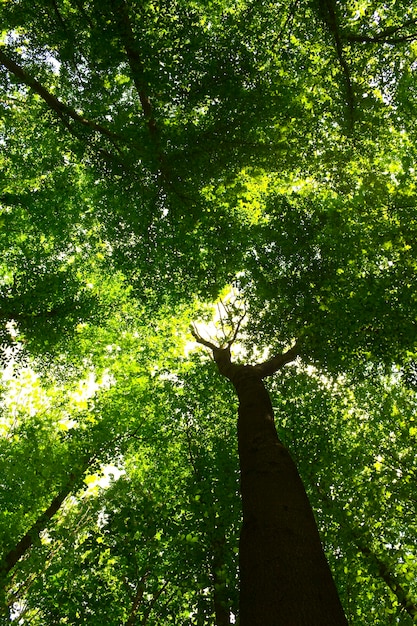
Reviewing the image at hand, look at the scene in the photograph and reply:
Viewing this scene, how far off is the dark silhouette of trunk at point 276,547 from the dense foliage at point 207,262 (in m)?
2.37

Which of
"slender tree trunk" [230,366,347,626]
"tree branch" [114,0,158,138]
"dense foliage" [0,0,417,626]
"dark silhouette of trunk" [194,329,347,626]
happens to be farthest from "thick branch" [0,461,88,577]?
"tree branch" [114,0,158,138]

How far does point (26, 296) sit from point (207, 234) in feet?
22.2

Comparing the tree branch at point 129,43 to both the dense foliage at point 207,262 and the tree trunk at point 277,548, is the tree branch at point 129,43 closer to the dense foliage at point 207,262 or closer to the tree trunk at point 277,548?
the dense foliage at point 207,262

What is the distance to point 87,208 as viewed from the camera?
15.0m

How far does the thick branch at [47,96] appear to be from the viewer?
29.0 ft

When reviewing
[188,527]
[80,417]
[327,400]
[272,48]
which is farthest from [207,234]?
[80,417]

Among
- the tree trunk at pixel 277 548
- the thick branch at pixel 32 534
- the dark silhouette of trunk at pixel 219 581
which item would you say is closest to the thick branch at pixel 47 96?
the tree trunk at pixel 277 548

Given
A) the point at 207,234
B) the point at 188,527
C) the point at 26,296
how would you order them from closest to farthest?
the point at 188,527 → the point at 207,234 → the point at 26,296

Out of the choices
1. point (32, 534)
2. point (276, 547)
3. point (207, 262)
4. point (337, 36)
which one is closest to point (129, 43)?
point (337, 36)

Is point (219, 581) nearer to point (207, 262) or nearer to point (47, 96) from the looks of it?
point (207, 262)

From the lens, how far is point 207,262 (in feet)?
38.4

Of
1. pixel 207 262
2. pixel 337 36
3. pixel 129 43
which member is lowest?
pixel 207 262

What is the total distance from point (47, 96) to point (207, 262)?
591 centimetres

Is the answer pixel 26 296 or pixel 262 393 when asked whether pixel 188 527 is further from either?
pixel 26 296
